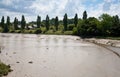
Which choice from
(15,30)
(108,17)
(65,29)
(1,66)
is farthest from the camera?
(15,30)

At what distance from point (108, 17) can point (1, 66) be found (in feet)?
323

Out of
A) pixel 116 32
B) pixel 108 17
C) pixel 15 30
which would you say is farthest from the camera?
pixel 15 30

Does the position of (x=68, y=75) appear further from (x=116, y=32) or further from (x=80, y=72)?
(x=116, y=32)

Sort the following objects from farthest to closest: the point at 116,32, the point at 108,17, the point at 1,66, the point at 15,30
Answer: the point at 15,30 → the point at 108,17 → the point at 116,32 → the point at 1,66

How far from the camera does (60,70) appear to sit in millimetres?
28250

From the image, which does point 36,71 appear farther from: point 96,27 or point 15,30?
point 15,30

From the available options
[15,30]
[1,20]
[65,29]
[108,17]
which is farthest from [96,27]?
[1,20]

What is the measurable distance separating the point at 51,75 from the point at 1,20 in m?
166

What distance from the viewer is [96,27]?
114 meters

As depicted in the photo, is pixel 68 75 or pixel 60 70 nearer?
pixel 68 75

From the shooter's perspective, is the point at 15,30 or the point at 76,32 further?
the point at 15,30

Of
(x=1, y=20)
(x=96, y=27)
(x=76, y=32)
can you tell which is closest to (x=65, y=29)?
(x=76, y=32)

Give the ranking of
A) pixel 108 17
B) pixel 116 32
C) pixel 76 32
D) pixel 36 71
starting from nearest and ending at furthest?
pixel 36 71 → pixel 116 32 → pixel 108 17 → pixel 76 32

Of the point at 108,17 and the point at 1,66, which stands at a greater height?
the point at 108,17
